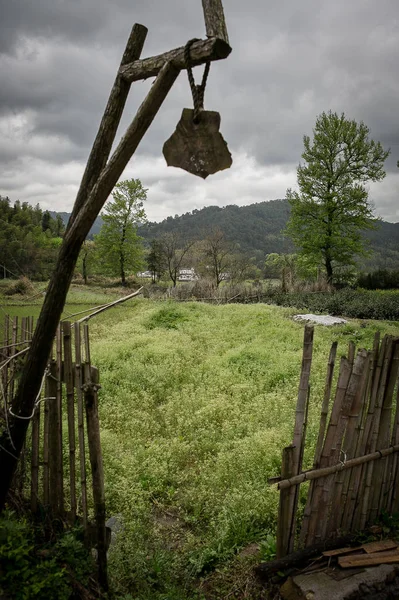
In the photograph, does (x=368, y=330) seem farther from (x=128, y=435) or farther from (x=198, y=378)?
(x=128, y=435)

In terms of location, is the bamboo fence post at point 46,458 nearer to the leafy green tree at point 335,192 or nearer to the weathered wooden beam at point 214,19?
the weathered wooden beam at point 214,19

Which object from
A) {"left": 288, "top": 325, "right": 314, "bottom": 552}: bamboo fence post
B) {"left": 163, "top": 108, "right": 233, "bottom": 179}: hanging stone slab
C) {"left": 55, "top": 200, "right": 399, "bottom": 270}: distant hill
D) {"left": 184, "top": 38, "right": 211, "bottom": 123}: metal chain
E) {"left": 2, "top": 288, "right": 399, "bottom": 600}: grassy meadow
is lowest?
{"left": 2, "top": 288, "right": 399, "bottom": 600}: grassy meadow

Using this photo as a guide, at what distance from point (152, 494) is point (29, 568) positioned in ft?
7.11

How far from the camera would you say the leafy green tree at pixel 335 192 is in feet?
70.7

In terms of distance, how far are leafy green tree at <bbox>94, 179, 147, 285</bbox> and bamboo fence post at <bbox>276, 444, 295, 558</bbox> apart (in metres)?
26.1

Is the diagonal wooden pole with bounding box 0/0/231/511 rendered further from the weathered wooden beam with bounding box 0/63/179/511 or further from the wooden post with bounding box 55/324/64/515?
the wooden post with bounding box 55/324/64/515

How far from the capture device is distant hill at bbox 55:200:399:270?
85.6m

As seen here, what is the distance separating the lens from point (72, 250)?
2.10 m

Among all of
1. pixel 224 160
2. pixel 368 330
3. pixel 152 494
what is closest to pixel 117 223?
pixel 368 330

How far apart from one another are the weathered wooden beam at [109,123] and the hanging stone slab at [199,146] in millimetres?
443

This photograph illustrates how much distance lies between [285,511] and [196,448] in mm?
2342

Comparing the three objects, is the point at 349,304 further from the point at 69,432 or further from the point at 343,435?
the point at 69,432

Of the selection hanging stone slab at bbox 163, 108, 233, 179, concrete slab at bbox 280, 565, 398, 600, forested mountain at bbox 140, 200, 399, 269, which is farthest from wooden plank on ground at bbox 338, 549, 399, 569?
forested mountain at bbox 140, 200, 399, 269

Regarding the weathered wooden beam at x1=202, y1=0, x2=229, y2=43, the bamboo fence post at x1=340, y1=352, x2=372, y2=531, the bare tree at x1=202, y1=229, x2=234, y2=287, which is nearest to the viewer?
the weathered wooden beam at x1=202, y1=0, x2=229, y2=43
